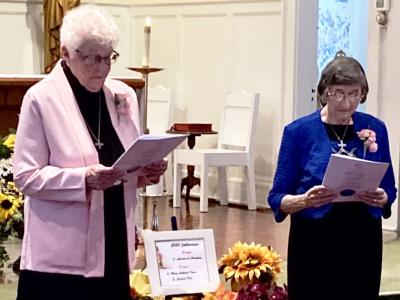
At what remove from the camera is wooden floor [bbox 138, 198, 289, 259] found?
5855 mm

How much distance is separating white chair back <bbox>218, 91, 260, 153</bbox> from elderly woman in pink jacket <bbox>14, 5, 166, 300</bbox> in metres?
4.86

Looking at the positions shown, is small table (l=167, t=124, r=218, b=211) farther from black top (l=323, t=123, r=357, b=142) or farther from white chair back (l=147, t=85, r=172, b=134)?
black top (l=323, t=123, r=357, b=142)

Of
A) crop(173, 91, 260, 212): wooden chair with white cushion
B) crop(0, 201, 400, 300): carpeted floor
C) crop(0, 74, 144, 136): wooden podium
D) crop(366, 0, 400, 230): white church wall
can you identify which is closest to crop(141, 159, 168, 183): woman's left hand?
crop(0, 201, 400, 300): carpeted floor

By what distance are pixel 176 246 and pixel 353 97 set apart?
90cm

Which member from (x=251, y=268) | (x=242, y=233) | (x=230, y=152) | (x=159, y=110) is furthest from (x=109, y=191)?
(x=159, y=110)

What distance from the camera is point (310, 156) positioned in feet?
9.86

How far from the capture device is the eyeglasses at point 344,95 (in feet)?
9.55

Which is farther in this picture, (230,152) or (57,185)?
(230,152)

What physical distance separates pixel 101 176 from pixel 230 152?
4960 mm

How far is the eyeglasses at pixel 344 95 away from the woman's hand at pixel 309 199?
0.28 m

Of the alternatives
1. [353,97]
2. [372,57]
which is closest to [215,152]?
[372,57]

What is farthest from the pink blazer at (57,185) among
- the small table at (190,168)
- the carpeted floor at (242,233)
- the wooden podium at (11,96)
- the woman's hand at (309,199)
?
the small table at (190,168)

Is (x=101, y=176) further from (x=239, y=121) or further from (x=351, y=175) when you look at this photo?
(x=239, y=121)

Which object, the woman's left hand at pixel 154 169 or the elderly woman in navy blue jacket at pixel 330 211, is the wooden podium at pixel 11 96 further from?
the woman's left hand at pixel 154 169
